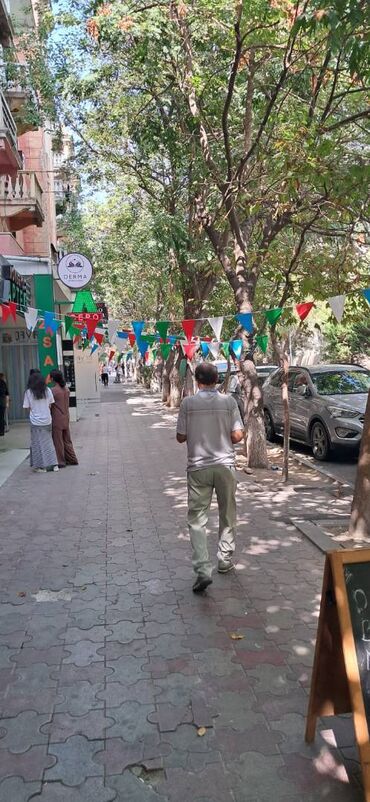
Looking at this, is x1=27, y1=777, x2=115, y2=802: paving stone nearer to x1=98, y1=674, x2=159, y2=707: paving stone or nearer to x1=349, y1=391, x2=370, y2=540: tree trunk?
x1=98, y1=674, x2=159, y2=707: paving stone

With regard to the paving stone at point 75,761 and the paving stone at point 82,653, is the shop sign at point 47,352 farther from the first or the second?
the paving stone at point 75,761

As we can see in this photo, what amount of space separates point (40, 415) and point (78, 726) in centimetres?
726

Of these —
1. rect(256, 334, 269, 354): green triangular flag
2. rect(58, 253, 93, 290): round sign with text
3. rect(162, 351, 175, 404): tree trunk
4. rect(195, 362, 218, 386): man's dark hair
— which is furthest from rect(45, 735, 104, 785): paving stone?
rect(162, 351, 175, 404): tree trunk

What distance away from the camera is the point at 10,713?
3.32m

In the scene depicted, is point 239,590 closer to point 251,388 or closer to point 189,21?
point 251,388

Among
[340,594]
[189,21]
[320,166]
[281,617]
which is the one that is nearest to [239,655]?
[281,617]

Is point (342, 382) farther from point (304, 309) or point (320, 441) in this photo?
point (304, 309)

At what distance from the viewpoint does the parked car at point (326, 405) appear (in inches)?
419

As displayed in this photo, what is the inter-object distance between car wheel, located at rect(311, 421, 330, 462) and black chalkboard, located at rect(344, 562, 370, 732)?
326 inches

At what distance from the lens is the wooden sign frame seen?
2.69 metres

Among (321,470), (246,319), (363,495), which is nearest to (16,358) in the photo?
(246,319)

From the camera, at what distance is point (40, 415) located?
1010 centimetres

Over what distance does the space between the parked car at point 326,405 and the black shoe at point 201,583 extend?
20.7ft

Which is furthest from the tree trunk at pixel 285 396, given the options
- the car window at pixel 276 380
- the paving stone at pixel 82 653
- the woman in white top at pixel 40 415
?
the paving stone at pixel 82 653
